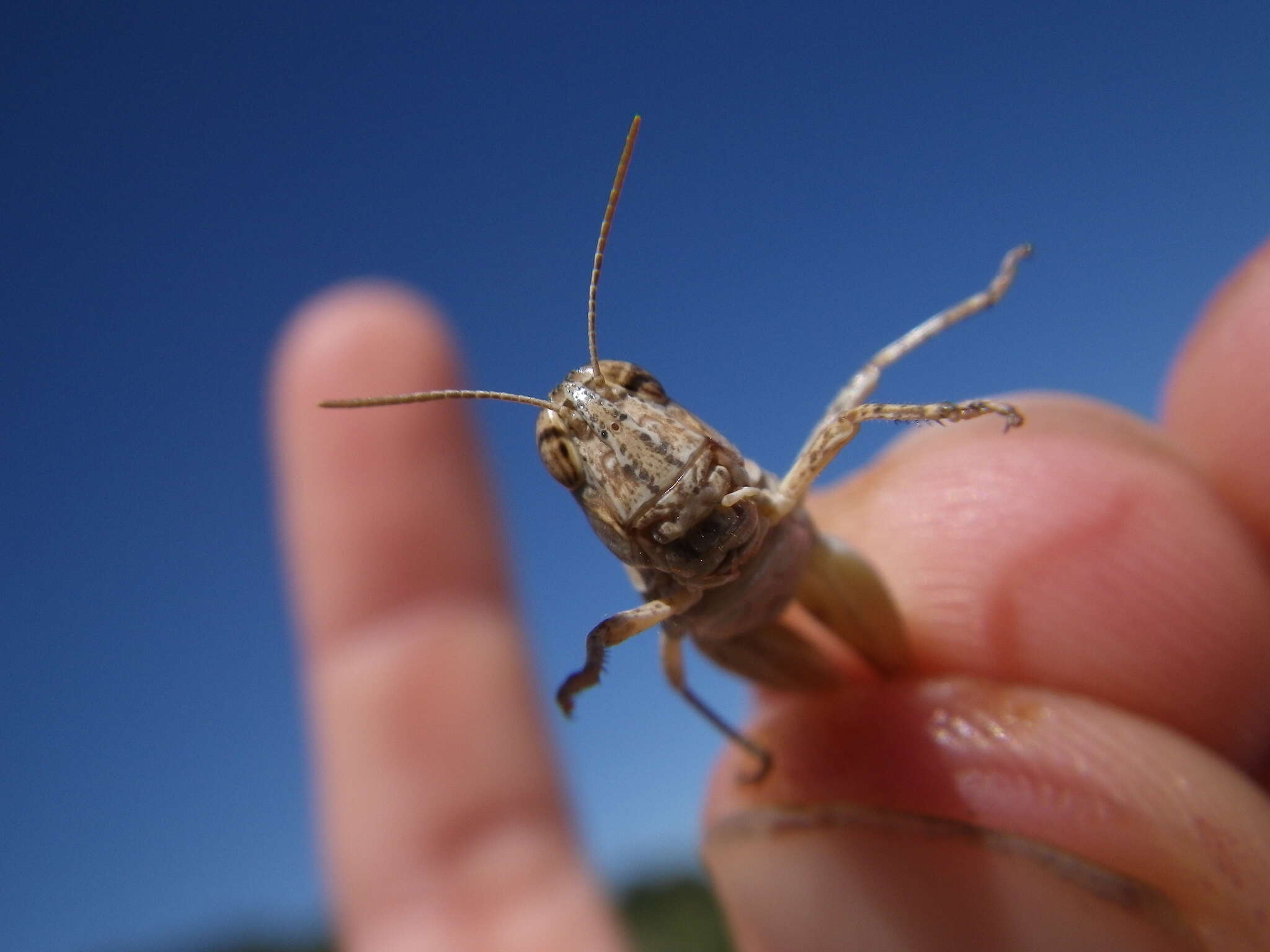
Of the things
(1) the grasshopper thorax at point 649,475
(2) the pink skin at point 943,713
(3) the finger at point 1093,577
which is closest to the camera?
(1) the grasshopper thorax at point 649,475

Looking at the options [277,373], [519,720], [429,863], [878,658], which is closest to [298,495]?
[277,373]

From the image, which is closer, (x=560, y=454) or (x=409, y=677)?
(x=560, y=454)

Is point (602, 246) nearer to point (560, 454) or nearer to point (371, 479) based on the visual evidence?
point (560, 454)

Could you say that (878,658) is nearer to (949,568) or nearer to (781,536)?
(949,568)

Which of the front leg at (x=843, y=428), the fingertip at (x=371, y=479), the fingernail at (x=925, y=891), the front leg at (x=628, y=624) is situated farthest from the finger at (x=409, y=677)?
the front leg at (x=843, y=428)

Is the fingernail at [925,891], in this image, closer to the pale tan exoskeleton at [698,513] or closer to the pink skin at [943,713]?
the pink skin at [943,713]

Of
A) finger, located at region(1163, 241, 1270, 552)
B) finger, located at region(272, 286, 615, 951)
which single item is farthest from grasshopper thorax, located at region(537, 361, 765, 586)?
finger, located at region(272, 286, 615, 951)

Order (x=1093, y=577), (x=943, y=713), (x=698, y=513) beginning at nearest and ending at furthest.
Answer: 1. (x=698, y=513)
2. (x=943, y=713)
3. (x=1093, y=577)

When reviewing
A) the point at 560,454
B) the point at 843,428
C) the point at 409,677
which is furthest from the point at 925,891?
the point at 409,677
